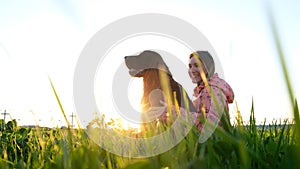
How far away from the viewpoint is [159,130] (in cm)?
155

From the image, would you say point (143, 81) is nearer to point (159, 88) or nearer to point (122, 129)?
point (159, 88)

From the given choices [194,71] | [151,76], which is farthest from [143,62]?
[194,71]

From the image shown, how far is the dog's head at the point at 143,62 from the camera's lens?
186 inches

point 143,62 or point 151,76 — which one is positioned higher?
point 143,62

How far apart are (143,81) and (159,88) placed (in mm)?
252

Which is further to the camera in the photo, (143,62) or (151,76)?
(143,62)

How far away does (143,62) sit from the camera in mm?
4793

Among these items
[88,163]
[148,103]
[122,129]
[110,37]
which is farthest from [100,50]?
[148,103]

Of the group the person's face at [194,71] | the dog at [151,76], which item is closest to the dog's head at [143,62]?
the dog at [151,76]

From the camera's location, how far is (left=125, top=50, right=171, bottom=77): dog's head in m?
4.71

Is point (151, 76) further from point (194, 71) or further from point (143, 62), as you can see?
point (194, 71)

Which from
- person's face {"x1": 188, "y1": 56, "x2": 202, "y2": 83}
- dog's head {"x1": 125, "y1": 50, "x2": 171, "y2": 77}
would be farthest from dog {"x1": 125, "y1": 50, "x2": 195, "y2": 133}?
person's face {"x1": 188, "y1": 56, "x2": 202, "y2": 83}

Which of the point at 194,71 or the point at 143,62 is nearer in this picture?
the point at 194,71

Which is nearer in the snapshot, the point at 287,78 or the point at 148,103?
the point at 287,78
